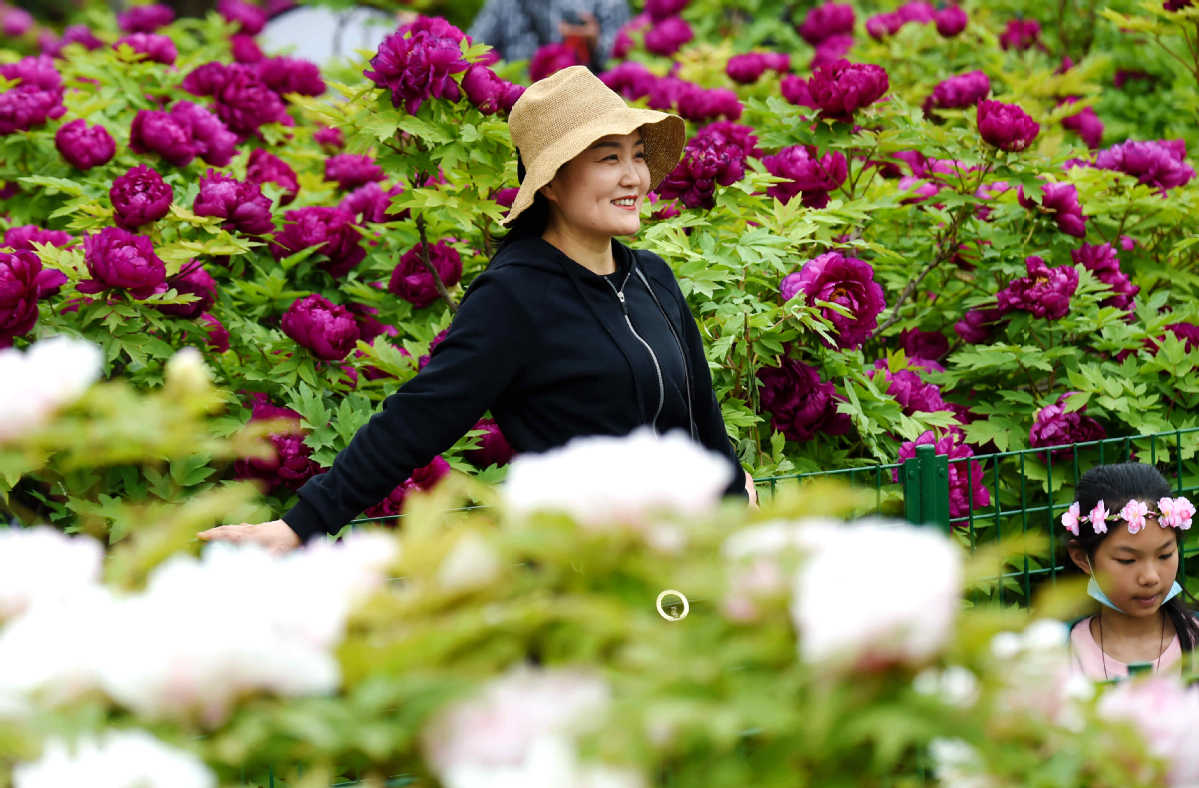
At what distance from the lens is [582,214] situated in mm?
2535

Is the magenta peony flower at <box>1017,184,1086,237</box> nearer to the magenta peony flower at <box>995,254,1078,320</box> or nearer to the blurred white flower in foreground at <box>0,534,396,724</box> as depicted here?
the magenta peony flower at <box>995,254,1078,320</box>

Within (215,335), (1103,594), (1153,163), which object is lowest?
(1103,594)

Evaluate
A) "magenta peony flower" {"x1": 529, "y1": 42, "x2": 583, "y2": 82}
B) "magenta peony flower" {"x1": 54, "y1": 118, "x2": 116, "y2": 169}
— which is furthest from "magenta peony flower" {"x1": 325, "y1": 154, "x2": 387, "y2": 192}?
"magenta peony flower" {"x1": 529, "y1": 42, "x2": 583, "y2": 82}

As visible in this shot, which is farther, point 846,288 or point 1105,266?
point 1105,266

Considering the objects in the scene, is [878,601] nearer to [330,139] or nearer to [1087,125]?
[330,139]

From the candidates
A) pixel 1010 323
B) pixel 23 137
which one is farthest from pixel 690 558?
pixel 23 137

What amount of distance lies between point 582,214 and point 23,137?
7.02 feet

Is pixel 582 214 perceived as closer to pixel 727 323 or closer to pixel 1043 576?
pixel 727 323

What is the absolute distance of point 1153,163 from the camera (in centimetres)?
389

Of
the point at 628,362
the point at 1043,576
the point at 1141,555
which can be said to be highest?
the point at 628,362

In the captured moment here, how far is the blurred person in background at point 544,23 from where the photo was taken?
6.64m

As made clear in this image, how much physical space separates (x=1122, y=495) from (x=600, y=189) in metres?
1.38

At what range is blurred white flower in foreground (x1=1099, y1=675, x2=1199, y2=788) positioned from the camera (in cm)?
106

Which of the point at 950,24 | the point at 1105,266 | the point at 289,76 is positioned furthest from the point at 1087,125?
the point at 289,76
